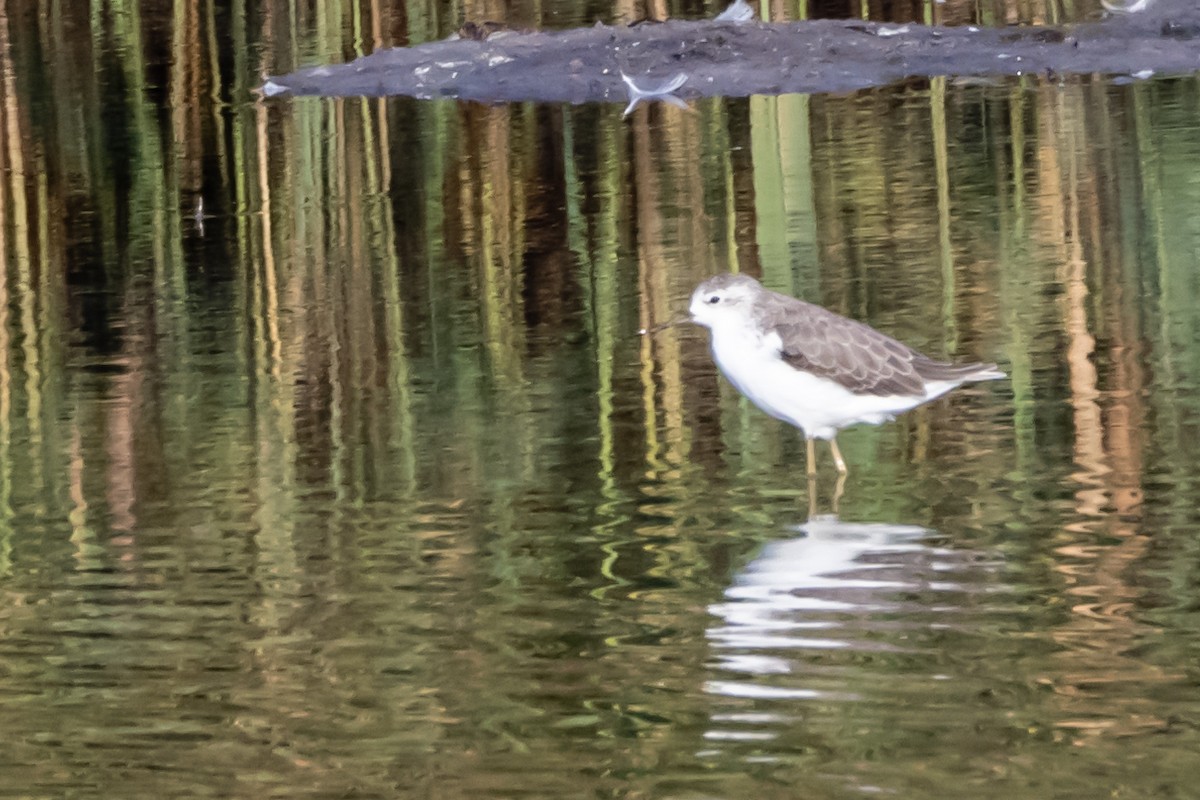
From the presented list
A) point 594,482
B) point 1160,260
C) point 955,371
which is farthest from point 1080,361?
point 594,482

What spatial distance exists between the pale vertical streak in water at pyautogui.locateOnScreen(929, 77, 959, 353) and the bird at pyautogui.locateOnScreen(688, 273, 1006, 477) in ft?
2.54

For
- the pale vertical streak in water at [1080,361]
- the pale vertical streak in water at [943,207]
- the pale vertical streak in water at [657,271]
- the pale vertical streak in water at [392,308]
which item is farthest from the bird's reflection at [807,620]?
the pale vertical streak in water at [943,207]

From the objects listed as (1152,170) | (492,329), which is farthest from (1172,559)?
(1152,170)

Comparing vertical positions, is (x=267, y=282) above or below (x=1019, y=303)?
above

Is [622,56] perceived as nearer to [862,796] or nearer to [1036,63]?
[1036,63]

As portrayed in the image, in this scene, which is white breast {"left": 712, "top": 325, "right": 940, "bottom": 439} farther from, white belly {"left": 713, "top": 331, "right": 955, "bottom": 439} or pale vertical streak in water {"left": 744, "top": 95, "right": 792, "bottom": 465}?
pale vertical streak in water {"left": 744, "top": 95, "right": 792, "bottom": 465}

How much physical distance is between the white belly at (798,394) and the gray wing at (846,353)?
0.09ft

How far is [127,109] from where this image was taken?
13.4 meters

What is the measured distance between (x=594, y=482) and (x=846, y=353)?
80 cm

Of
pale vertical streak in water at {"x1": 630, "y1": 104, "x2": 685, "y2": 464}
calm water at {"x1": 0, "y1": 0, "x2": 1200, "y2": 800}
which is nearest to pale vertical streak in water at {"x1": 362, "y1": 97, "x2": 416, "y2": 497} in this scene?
calm water at {"x1": 0, "y1": 0, "x2": 1200, "y2": 800}

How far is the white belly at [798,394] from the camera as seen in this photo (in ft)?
19.0

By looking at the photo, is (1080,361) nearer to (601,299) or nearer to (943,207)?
(601,299)

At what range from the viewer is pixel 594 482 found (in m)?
5.61

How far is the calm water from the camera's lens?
383 centimetres
